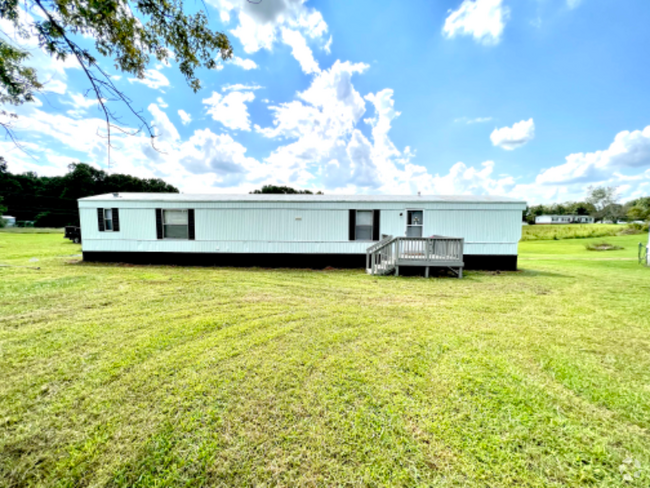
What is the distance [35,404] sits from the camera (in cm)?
232

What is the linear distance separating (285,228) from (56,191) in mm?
55944

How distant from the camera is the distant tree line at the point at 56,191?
131 ft

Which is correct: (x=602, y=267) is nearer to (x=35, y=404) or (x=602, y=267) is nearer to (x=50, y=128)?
(x=35, y=404)

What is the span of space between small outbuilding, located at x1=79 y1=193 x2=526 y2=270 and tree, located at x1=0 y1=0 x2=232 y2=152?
22.8 feet

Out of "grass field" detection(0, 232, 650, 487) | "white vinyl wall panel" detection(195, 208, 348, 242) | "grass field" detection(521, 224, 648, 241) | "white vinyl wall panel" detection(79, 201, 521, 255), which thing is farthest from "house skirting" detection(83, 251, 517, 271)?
"grass field" detection(521, 224, 648, 241)

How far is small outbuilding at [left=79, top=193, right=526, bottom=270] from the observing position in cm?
980

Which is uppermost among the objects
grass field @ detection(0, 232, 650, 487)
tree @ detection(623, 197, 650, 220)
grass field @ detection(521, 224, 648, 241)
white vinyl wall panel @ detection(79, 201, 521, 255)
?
tree @ detection(623, 197, 650, 220)

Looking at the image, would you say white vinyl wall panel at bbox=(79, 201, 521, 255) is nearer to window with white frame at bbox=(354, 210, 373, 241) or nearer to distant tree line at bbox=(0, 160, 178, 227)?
window with white frame at bbox=(354, 210, 373, 241)

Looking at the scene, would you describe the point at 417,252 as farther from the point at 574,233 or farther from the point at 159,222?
the point at 574,233

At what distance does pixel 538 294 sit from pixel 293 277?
6586 millimetres

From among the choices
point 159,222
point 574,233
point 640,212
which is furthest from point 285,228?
point 640,212

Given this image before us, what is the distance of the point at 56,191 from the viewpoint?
144ft

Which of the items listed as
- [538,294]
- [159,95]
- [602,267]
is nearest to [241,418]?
[159,95]

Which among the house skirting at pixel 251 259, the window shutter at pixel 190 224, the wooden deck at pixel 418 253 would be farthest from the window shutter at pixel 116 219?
the wooden deck at pixel 418 253
